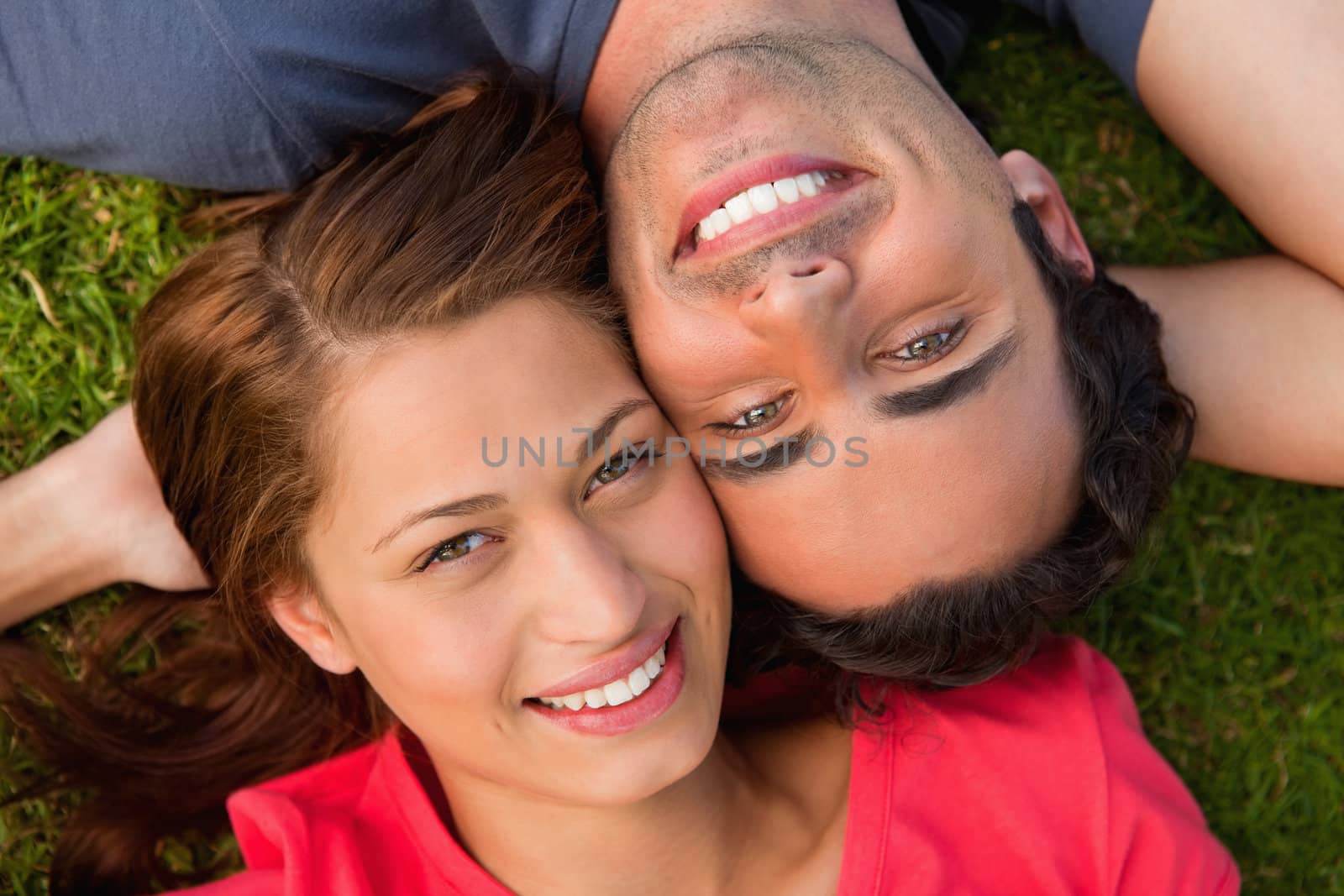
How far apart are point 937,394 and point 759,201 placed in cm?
53

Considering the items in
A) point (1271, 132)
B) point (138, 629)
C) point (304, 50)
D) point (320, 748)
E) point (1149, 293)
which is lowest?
point (320, 748)

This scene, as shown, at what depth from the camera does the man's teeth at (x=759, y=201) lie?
2307 mm

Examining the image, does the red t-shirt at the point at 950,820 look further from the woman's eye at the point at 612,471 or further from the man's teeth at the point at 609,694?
the woman's eye at the point at 612,471

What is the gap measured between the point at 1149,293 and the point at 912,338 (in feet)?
4.17

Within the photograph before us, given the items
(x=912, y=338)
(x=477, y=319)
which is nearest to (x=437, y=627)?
(x=477, y=319)

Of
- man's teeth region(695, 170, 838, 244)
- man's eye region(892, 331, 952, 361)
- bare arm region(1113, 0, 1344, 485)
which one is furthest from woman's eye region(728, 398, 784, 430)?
bare arm region(1113, 0, 1344, 485)

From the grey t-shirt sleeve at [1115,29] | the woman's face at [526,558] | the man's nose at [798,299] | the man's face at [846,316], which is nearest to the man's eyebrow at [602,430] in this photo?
the woman's face at [526,558]

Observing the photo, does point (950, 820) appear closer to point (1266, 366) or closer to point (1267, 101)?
point (1266, 366)

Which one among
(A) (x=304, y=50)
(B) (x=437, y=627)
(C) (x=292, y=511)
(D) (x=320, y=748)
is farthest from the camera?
(D) (x=320, y=748)

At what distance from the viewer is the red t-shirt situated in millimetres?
2744

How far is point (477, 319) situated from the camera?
2344 millimetres

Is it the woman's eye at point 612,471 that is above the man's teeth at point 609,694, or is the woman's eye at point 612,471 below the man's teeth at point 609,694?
above

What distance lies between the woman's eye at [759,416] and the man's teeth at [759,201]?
0.38 metres

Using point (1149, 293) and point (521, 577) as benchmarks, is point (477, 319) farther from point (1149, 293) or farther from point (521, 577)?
point (1149, 293)
